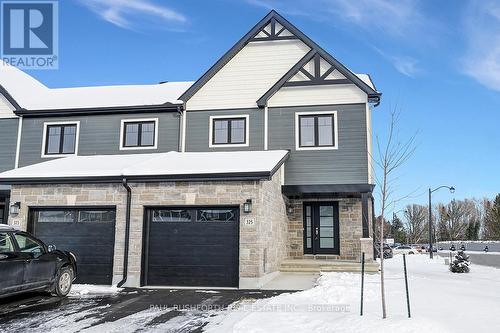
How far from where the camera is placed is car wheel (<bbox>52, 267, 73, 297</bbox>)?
10.4m

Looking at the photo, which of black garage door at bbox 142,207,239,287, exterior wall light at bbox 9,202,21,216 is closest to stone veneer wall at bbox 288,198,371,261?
black garage door at bbox 142,207,239,287

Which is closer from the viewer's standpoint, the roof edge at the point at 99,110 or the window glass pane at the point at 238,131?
the window glass pane at the point at 238,131

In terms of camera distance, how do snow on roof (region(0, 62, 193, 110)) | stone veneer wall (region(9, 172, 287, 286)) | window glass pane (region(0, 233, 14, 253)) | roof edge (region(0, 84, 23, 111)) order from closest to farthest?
window glass pane (region(0, 233, 14, 253)) < stone veneer wall (region(9, 172, 287, 286)) < roof edge (region(0, 84, 23, 111)) < snow on roof (region(0, 62, 193, 110))

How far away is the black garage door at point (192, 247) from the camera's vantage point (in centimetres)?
1262

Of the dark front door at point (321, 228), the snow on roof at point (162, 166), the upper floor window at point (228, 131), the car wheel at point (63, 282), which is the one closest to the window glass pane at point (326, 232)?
the dark front door at point (321, 228)

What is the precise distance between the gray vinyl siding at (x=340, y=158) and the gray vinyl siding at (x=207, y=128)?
3.15ft

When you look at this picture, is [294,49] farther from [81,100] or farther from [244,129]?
[81,100]

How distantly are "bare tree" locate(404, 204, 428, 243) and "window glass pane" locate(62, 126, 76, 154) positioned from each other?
6307 cm

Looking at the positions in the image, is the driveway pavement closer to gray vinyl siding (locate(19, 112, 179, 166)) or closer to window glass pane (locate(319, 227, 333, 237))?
window glass pane (locate(319, 227, 333, 237))

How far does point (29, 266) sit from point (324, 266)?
9.32m

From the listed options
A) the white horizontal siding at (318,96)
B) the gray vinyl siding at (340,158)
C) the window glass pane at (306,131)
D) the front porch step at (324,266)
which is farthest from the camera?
the window glass pane at (306,131)

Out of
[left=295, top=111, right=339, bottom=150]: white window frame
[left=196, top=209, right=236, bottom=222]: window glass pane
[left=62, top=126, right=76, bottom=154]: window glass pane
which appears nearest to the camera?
[left=196, top=209, right=236, bottom=222]: window glass pane

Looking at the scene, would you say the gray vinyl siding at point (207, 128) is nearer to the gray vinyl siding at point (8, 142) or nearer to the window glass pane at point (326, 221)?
the window glass pane at point (326, 221)

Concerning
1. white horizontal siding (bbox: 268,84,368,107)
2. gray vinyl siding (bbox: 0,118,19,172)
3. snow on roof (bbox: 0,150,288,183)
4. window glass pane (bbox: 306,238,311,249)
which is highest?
white horizontal siding (bbox: 268,84,368,107)
